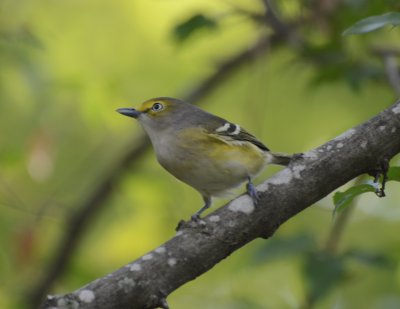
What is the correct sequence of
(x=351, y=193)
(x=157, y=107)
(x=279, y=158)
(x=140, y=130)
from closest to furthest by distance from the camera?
(x=351, y=193), (x=279, y=158), (x=157, y=107), (x=140, y=130)

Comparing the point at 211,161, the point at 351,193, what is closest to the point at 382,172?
the point at 351,193

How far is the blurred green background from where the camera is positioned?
5273mm

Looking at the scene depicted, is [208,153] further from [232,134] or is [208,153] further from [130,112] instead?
[130,112]

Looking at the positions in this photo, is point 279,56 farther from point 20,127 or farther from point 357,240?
point 20,127

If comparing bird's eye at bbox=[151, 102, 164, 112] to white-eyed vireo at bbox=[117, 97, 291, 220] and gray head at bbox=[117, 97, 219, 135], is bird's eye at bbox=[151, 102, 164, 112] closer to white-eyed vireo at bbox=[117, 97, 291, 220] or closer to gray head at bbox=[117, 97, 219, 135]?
gray head at bbox=[117, 97, 219, 135]

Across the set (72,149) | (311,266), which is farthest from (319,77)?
(72,149)

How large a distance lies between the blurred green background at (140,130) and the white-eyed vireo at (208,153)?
526mm

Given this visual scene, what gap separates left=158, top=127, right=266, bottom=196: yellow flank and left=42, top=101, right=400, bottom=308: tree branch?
126 cm

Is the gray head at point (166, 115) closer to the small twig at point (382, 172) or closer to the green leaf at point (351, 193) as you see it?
the small twig at point (382, 172)

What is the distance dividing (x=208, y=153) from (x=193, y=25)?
1.13m

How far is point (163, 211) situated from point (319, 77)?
91.5 inches

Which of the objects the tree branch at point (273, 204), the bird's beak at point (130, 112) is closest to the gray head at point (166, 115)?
the bird's beak at point (130, 112)

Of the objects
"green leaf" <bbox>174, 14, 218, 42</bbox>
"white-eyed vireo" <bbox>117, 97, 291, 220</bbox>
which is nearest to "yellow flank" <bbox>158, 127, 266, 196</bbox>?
"white-eyed vireo" <bbox>117, 97, 291, 220</bbox>

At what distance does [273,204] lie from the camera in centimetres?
320
